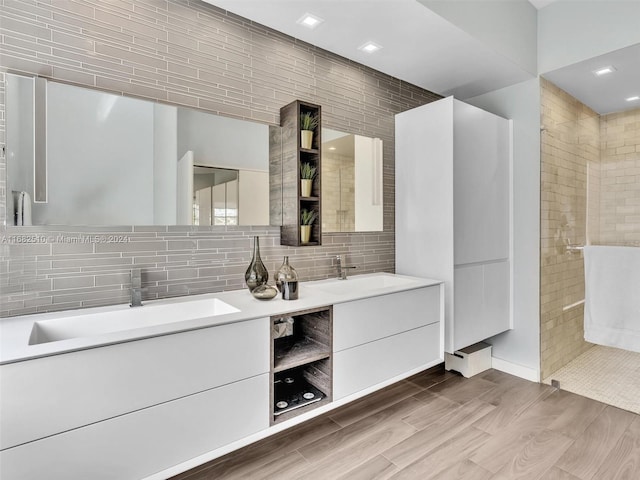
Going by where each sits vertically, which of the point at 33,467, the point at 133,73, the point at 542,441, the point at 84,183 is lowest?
the point at 542,441

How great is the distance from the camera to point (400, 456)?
1.87 metres

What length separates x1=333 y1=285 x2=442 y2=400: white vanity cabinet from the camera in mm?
1905

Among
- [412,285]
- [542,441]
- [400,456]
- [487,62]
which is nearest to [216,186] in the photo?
[412,285]

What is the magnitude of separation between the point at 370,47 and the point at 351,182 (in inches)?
35.8

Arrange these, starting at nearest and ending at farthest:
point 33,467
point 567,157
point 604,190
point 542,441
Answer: point 33,467 < point 542,441 < point 604,190 < point 567,157

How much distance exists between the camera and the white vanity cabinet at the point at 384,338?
1.91m

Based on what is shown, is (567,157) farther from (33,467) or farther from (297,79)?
(33,467)

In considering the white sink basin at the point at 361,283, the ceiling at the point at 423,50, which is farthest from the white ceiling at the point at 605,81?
the white sink basin at the point at 361,283

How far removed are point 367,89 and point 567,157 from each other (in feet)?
5.38

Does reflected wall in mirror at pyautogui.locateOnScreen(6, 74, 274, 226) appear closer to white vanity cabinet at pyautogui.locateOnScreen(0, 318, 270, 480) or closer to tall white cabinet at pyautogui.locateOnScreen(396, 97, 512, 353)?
white vanity cabinet at pyautogui.locateOnScreen(0, 318, 270, 480)

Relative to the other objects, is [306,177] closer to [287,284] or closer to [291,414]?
[287,284]

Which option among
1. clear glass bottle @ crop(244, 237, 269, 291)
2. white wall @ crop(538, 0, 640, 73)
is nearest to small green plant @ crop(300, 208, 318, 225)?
clear glass bottle @ crop(244, 237, 269, 291)

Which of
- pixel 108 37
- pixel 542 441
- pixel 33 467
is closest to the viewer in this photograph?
pixel 33 467

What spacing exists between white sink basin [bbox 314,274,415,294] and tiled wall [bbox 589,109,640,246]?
143cm
